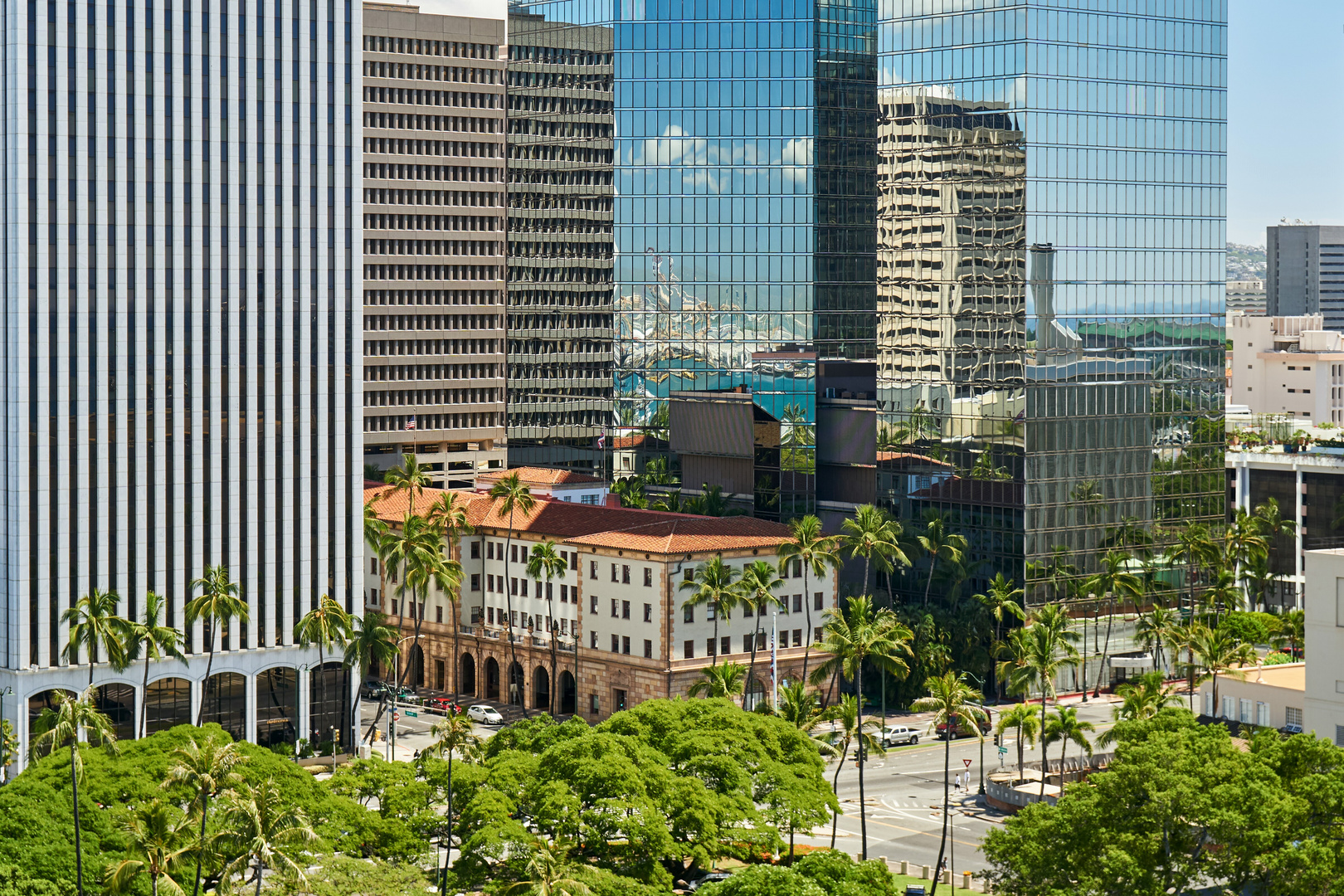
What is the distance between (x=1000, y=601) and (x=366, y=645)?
55.1 metres

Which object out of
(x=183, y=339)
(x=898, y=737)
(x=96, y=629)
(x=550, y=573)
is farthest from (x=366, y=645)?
(x=898, y=737)

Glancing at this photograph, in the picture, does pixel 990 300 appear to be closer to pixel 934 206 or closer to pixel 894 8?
pixel 934 206

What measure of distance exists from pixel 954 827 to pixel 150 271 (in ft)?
226

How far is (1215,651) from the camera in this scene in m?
143

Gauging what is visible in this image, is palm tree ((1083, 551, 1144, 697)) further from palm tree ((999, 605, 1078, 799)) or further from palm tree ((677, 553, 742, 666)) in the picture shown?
palm tree ((677, 553, 742, 666))

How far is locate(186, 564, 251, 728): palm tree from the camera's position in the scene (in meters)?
142

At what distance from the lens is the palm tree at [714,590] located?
15875 centimetres

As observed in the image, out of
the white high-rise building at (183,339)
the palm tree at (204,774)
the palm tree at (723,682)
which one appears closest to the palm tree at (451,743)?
the palm tree at (204,774)

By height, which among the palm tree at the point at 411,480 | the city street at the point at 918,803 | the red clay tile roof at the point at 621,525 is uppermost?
the palm tree at the point at 411,480

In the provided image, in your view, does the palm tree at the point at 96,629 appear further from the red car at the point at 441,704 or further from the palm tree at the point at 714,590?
the palm tree at the point at 714,590

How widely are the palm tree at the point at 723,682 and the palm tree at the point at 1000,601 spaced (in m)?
30.7

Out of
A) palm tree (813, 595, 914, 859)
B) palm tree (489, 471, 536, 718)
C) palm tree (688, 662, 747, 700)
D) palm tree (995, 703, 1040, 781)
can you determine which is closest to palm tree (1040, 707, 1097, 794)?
palm tree (995, 703, 1040, 781)

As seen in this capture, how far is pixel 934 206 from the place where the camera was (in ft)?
595

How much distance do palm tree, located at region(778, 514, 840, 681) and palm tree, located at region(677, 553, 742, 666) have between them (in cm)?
550
